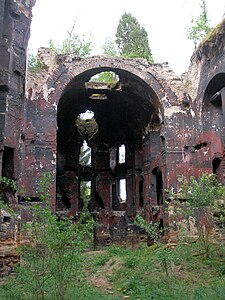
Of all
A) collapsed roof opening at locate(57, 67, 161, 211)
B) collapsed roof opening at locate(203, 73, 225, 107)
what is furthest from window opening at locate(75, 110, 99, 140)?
collapsed roof opening at locate(203, 73, 225, 107)

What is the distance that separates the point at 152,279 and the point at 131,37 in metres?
23.5

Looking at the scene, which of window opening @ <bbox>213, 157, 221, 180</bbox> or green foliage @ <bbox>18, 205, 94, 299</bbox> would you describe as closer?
green foliage @ <bbox>18, 205, 94, 299</bbox>

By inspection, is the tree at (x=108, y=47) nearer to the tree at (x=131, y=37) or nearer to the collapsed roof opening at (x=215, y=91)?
the tree at (x=131, y=37)

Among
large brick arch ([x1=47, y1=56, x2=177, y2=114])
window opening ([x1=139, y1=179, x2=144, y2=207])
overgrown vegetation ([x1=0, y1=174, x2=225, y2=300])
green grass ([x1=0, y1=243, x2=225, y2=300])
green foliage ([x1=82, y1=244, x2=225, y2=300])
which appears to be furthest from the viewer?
window opening ([x1=139, y1=179, x2=144, y2=207])

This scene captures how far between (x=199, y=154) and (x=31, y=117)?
6.79m

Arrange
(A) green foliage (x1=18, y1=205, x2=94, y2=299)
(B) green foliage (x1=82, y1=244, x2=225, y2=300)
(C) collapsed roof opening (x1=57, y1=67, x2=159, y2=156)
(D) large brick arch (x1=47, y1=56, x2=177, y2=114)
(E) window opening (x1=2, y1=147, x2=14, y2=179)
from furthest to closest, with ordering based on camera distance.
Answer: (C) collapsed roof opening (x1=57, y1=67, x2=159, y2=156) → (D) large brick arch (x1=47, y1=56, x2=177, y2=114) → (E) window opening (x1=2, y1=147, x2=14, y2=179) → (B) green foliage (x1=82, y1=244, x2=225, y2=300) → (A) green foliage (x1=18, y1=205, x2=94, y2=299)

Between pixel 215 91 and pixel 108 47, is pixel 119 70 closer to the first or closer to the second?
pixel 215 91

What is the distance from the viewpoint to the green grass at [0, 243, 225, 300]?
7051 mm

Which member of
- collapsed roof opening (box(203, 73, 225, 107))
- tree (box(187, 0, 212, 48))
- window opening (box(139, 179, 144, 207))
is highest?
tree (box(187, 0, 212, 48))

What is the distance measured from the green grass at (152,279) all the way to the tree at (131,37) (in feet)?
58.2

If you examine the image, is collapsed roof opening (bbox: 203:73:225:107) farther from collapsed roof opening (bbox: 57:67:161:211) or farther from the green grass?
the green grass

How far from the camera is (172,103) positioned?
628 inches

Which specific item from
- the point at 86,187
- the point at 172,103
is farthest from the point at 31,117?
the point at 86,187

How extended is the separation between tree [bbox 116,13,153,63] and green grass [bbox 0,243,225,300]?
58.2 feet
